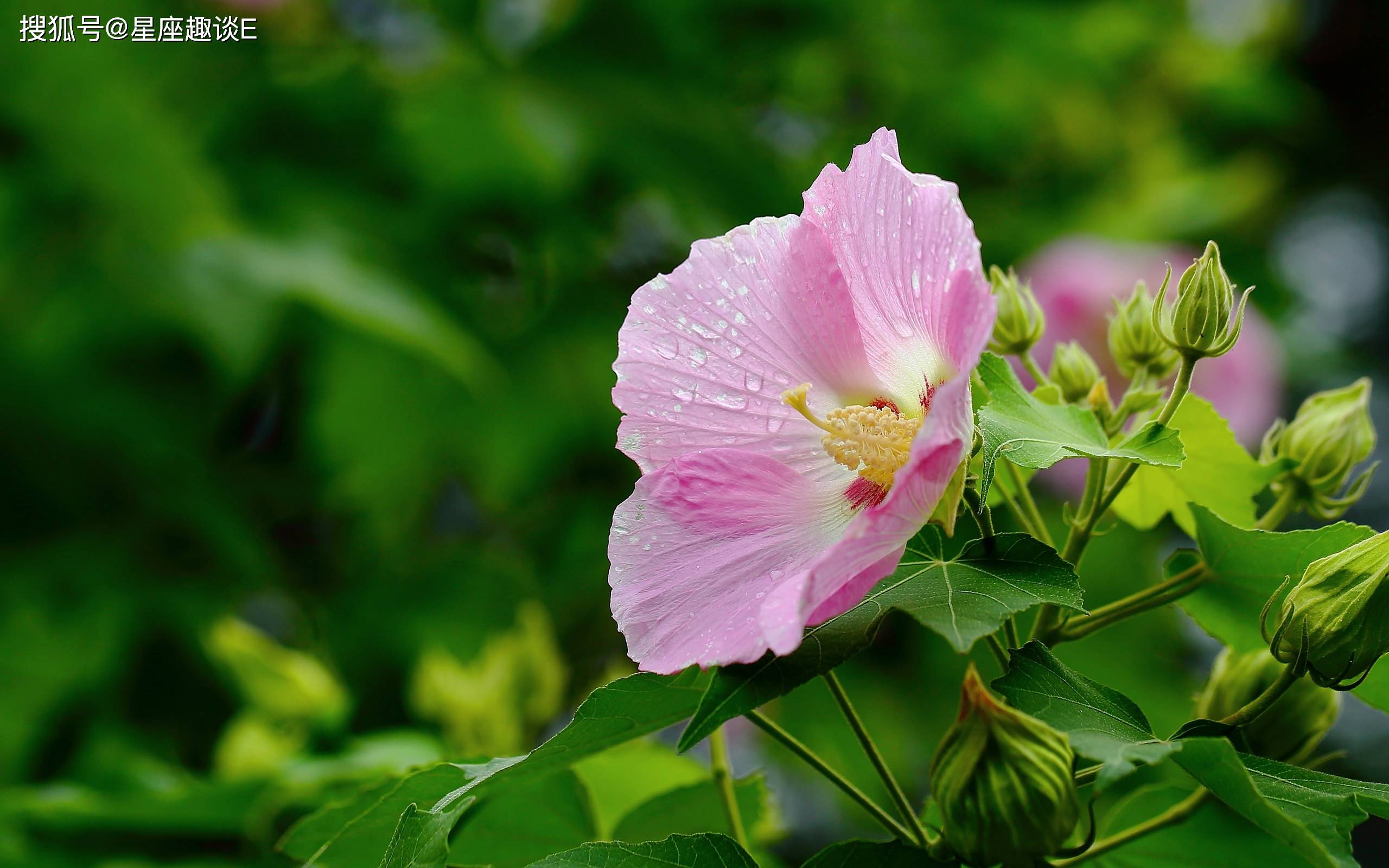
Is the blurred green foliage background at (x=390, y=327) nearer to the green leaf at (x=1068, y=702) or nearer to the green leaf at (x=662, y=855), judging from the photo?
the green leaf at (x=662, y=855)

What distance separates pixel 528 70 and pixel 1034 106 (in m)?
1.04

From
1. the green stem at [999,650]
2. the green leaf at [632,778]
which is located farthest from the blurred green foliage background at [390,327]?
the green stem at [999,650]

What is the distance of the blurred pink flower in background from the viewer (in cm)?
184

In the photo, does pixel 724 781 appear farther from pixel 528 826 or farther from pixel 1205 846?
pixel 1205 846

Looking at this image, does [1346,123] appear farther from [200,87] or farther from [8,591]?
[8,591]

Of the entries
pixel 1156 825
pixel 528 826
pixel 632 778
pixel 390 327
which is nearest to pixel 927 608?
pixel 1156 825

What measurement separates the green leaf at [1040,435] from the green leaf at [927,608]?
0.11 feet

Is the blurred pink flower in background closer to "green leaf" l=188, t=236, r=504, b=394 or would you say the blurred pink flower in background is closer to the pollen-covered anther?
"green leaf" l=188, t=236, r=504, b=394

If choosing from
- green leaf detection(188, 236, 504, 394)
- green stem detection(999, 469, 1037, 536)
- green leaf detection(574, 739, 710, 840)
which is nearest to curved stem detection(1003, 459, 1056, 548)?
green stem detection(999, 469, 1037, 536)

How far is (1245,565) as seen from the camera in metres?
0.58

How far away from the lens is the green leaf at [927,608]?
45 centimetres

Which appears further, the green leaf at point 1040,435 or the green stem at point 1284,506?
the green stem at point 1284,506

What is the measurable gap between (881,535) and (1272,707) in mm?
284

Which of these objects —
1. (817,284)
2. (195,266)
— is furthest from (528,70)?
(817,284)
